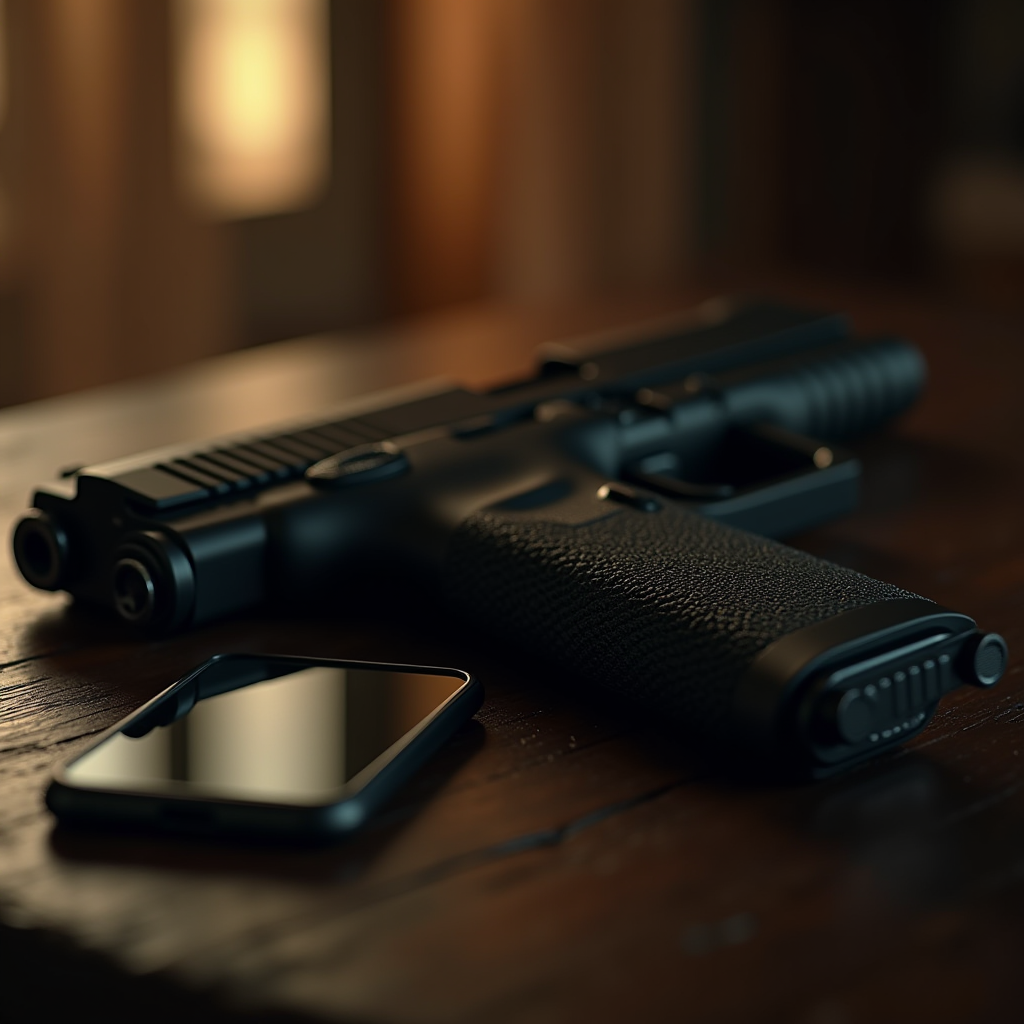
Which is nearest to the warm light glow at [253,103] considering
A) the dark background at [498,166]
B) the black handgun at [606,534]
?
the dark background at [498,166]

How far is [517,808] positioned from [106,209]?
1525 millimetres

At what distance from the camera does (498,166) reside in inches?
81.5

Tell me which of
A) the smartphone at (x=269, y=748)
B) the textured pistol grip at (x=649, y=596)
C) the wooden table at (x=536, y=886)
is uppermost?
Answer: the textured pistol grip at (x=649, y=596)

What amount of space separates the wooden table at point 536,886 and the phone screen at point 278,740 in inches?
0.7

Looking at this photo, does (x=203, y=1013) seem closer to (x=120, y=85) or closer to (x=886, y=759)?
(x=886, y=759)

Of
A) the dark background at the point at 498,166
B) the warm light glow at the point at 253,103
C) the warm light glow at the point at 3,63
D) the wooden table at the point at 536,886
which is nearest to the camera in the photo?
the wooden table at the point at 536,886

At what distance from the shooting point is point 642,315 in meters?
1.22

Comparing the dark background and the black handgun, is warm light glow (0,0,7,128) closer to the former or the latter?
the dark background

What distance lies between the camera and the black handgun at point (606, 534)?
47 centimetres

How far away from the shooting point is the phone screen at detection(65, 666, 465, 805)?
1.46 ft

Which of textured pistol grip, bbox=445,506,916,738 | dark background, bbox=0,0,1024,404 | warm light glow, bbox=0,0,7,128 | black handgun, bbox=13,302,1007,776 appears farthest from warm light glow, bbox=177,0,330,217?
textured pistol grip, bbox=445,506,916,738

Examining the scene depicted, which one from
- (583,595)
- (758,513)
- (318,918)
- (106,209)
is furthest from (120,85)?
(318,918)

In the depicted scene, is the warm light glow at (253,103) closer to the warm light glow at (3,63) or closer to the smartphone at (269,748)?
the warm light glow at (3,63)

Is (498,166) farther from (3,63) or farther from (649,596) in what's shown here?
(649,596)
